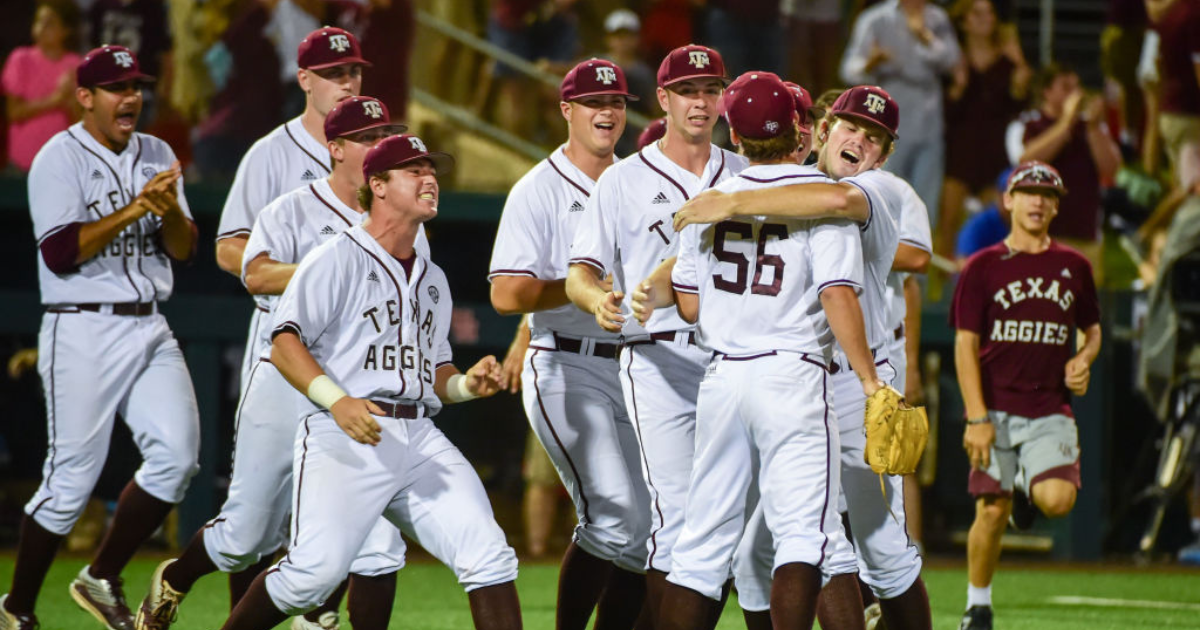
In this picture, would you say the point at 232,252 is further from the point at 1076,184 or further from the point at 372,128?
the point at 1076,184

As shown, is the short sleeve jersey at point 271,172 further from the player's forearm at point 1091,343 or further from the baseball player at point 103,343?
the player's forearm at point 1091,343

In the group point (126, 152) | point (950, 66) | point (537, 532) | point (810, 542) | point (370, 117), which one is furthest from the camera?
point (950, 66)

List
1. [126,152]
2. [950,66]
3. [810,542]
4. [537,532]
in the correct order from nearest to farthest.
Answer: [810,542]
[126,152]
[537,532]
[950,66]

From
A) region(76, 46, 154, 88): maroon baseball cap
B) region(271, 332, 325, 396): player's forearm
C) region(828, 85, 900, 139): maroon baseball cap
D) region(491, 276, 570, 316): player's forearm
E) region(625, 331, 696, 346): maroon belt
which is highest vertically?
region(828, 85, 900, 139): maroon baseball cap

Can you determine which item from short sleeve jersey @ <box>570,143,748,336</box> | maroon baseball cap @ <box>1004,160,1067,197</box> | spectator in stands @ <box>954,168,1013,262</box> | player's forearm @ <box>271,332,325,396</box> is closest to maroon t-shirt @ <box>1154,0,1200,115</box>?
spectator in stands @ <box>954,168,1013,262</box>

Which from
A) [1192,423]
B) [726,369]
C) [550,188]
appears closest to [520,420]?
[1192,423]

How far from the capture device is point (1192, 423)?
1004cm

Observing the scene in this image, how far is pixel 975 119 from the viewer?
37.3ft

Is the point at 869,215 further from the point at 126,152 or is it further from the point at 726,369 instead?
the point at 126,152

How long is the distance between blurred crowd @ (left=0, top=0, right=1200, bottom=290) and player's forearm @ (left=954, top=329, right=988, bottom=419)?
144 inches

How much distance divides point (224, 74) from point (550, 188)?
16.5ft

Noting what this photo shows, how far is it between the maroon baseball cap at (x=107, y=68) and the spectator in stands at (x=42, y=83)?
3.56 metres

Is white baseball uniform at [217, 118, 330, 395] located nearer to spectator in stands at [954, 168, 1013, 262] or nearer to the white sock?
the white sock

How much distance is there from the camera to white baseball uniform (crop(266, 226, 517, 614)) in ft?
15.8
